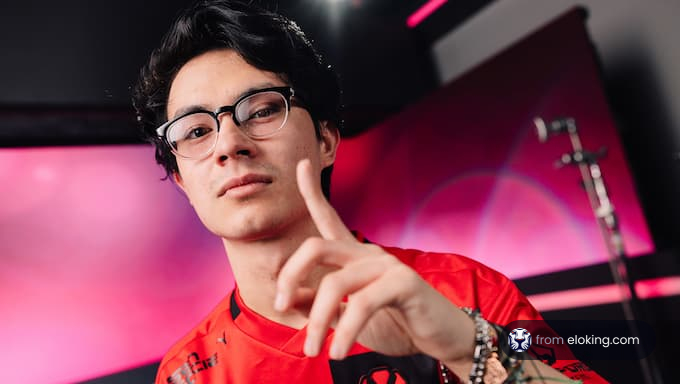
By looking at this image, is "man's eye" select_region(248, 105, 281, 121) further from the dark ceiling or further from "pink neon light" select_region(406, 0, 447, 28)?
"pink neon light" select_region(406, 0, 447, 28)

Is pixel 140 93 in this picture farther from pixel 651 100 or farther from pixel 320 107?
pixel 651 100

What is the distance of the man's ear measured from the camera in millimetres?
1029

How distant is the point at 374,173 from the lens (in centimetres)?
207

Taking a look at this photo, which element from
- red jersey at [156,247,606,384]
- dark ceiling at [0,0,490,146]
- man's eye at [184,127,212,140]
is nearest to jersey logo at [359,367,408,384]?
red jersey at [156,247,606,384]

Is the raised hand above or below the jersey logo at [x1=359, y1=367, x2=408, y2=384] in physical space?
above

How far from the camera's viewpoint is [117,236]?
139cm

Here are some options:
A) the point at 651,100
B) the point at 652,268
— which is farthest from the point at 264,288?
the point at 651,100

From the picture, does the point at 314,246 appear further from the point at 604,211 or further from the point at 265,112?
the point at 604,211

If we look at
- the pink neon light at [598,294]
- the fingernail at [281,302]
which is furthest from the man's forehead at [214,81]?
the pink neon light at [598,294]

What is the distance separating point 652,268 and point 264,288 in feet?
3.91

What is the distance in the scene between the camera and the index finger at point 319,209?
55cm

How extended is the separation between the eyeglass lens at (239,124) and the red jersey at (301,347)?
30 centimetres

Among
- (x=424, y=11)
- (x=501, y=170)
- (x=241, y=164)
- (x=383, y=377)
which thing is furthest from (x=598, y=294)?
(x=424, y=11)

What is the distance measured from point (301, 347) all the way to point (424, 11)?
2.01 meters
